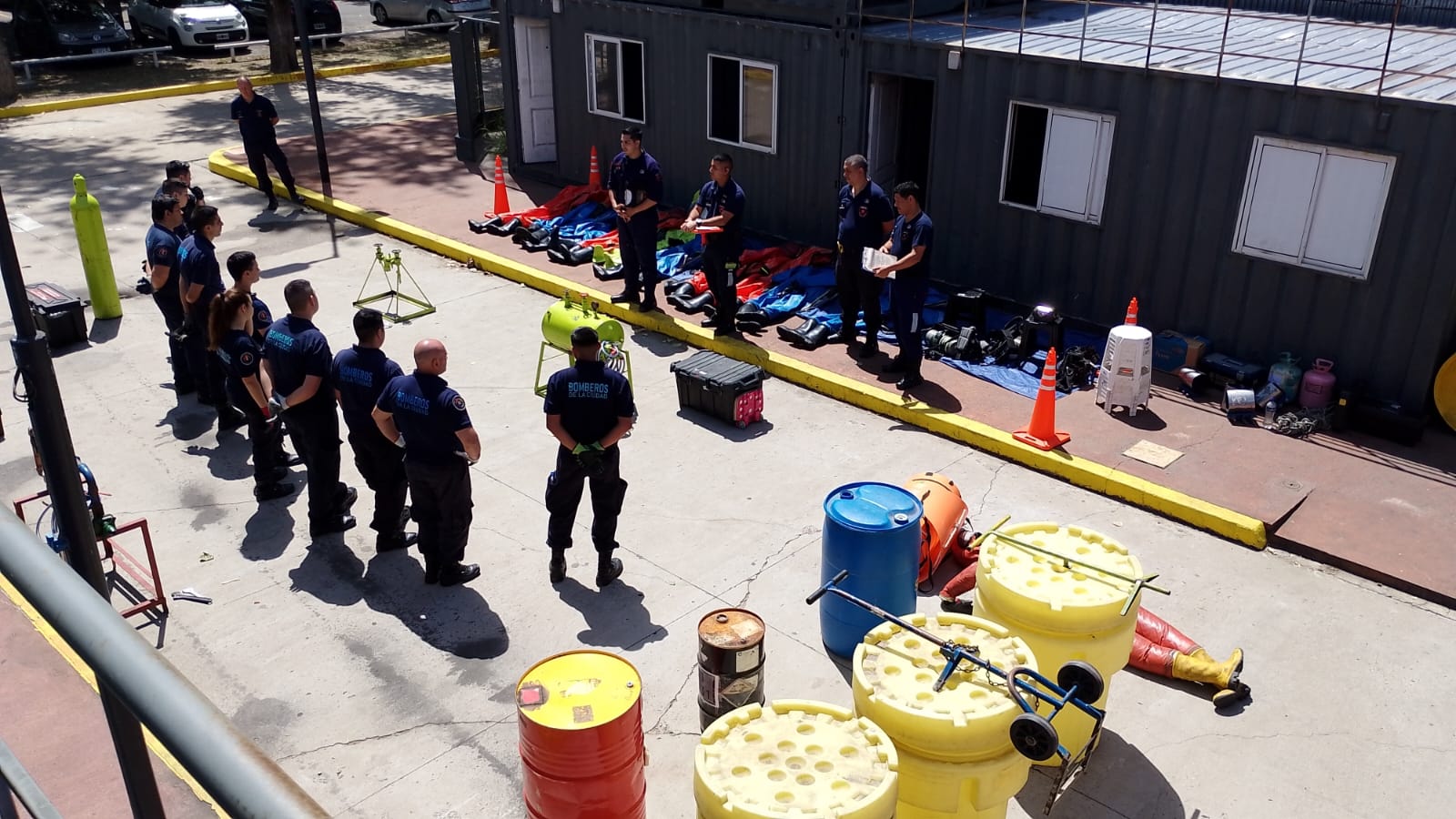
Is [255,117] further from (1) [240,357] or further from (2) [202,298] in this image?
(1) [240,357]

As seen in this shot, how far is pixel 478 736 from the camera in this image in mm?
6574

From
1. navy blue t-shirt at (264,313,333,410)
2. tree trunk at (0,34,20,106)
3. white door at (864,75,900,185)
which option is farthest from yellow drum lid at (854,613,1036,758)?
tree trunk at (0,34,20,106)

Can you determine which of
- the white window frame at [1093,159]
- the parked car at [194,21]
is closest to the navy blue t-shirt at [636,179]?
the white window frame at [1093,159]

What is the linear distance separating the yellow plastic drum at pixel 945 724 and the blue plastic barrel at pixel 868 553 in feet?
4.92

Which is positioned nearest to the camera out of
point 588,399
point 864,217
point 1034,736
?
point 1034,736

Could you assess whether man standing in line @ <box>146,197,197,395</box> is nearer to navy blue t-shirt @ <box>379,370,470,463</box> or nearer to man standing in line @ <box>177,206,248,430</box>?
man standing in line @ <box>177,206,248,430</box>

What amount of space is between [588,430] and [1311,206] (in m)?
6.85

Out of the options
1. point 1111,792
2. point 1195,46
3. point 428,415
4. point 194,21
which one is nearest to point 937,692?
point 1111,792

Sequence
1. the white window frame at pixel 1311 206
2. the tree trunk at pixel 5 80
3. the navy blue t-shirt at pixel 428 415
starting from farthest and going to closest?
the tree trunk at pixel 5 80
the white window frame at pixel 1311 206
the navy blue t-shirt at pixel 428 415

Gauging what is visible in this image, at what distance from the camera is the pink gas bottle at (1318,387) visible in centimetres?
1022

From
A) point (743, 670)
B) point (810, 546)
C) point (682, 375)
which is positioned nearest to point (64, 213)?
point (682, 375)

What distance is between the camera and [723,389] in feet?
33.5

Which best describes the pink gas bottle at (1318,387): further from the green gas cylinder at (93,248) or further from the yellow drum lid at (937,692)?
the green gas cylinder at (93,248)

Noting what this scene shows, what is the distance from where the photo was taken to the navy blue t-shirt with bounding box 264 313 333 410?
320 inches
